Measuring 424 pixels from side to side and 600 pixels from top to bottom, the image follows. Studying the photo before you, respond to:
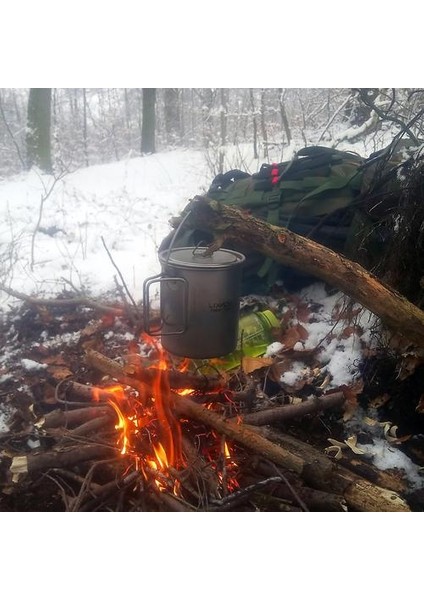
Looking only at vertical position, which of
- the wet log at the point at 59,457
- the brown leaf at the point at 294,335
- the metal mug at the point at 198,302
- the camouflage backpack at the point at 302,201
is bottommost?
the wet log at the point at 59,457

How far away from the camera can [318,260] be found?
4.80 feet

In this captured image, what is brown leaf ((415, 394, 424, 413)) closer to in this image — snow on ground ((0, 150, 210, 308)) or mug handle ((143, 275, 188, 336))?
mug handle ((143, 275, 188, 336))

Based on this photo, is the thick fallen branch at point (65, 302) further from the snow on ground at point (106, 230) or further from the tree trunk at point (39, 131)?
the tree trunk at point (39, 131)

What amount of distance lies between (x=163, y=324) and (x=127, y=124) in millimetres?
1465

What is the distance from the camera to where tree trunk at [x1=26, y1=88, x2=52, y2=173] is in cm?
183

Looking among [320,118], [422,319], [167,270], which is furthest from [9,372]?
[320,118]

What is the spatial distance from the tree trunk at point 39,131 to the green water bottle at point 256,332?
1158 mm

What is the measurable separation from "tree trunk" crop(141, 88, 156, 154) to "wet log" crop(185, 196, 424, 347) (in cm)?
56

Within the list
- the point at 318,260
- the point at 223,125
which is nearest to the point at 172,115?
the point at 223,125

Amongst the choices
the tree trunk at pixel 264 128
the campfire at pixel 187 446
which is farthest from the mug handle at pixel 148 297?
the tree trunk at pixel 264 128

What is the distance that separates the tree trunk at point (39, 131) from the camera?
1.83m

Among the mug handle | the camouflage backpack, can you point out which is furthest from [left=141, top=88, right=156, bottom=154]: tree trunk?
the mug handle

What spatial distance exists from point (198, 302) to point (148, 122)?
1286mm

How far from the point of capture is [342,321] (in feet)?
6.00
